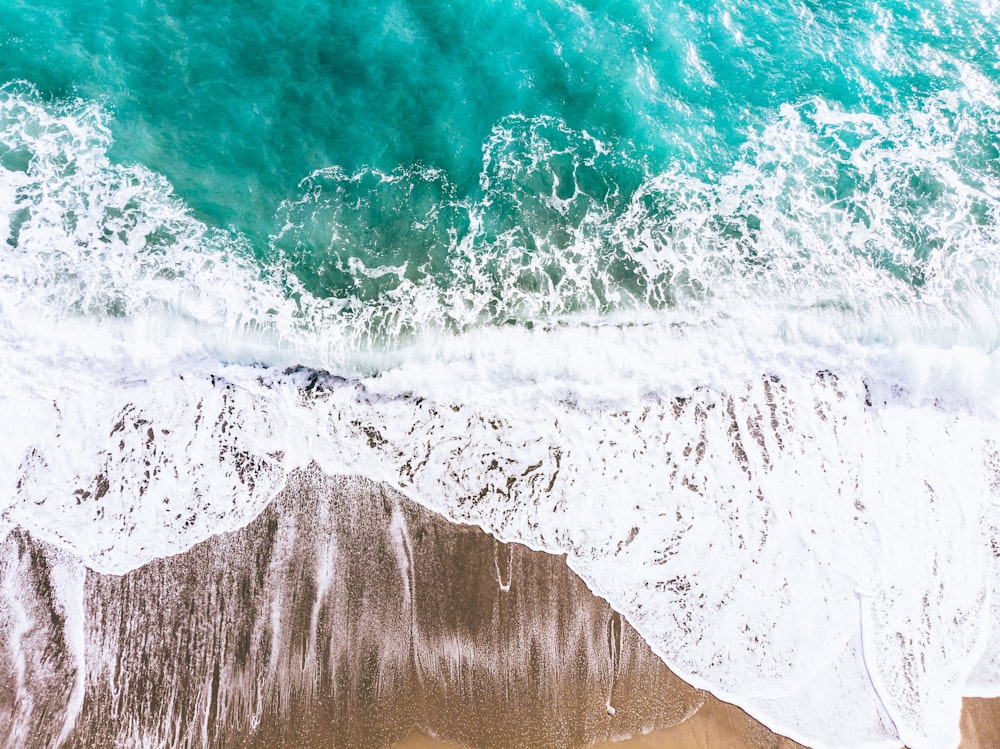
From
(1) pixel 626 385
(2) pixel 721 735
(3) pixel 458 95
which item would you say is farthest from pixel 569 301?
(2) pixel 721 735

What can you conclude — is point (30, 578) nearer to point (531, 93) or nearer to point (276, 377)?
point (276, 377)

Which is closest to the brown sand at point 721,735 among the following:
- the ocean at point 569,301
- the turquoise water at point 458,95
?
the ocean at point 569,301

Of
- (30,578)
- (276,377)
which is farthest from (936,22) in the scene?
(30,578)

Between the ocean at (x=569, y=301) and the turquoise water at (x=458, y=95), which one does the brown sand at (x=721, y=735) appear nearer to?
the ocean at (x=569, y=301)

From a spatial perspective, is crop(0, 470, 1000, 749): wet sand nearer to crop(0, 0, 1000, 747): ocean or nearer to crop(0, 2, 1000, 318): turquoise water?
crop(0, 0, 1000, 747): ocean

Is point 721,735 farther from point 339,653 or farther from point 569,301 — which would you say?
point 569,301
